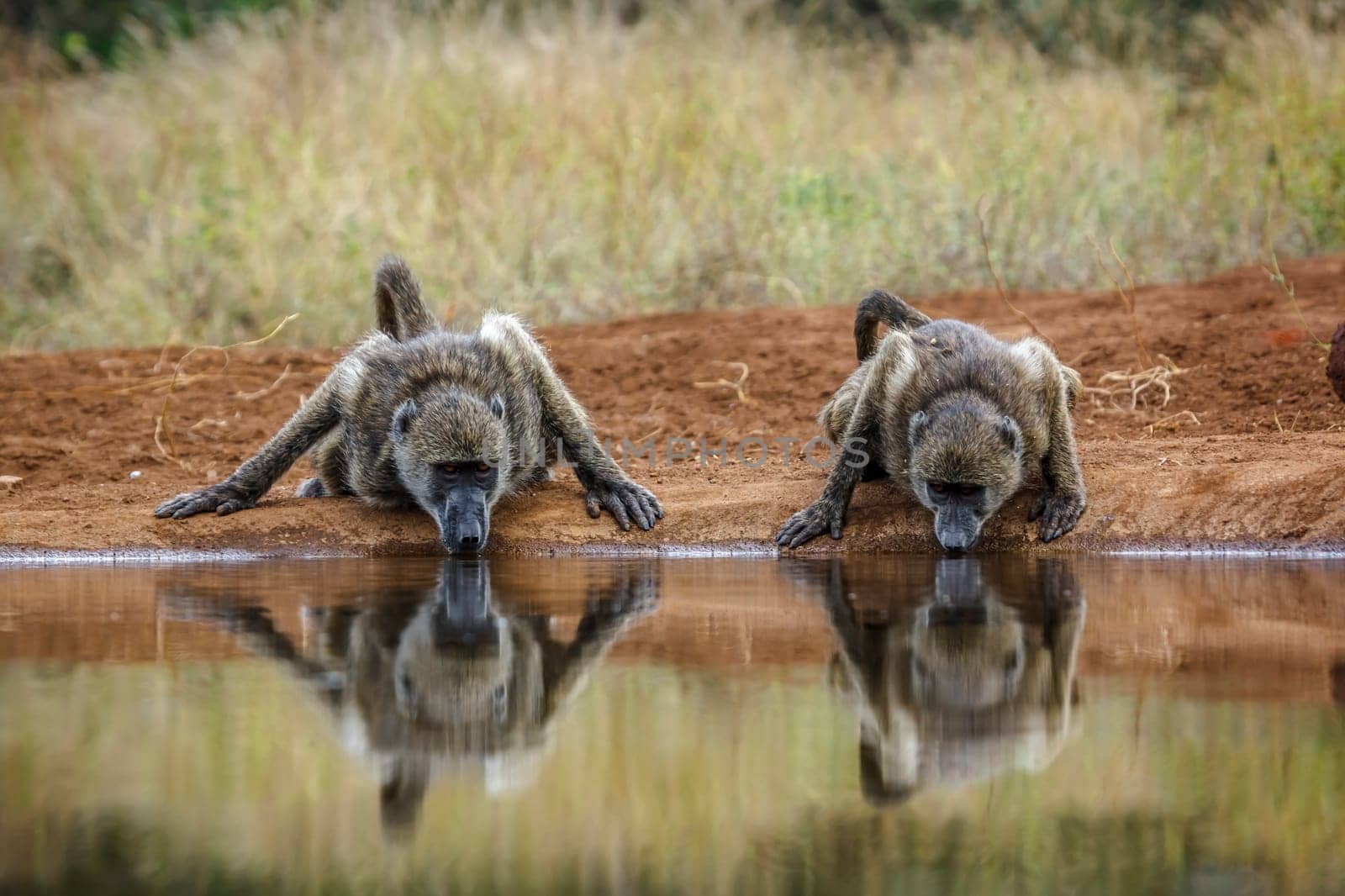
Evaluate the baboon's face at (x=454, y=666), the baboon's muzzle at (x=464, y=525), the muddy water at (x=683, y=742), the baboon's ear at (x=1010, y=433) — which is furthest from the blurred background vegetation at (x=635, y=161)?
the baboon's face at (x=454, y=666)

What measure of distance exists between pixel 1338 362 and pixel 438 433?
4234 mm

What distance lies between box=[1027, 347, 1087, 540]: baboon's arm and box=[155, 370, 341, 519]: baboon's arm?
10.6 feet

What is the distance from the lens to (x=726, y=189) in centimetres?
1277

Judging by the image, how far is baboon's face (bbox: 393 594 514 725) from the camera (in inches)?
150

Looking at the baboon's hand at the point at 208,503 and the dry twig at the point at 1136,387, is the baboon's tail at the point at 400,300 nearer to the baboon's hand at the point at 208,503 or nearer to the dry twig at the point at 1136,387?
the baboon's hand at the point at 208,503

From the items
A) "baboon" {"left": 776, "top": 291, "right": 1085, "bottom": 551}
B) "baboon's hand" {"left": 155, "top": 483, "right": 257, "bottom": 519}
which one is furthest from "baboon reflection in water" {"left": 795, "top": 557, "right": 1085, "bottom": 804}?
"baboon's hand" {"left": 155, "top": 483, "right": 257, "bottom": 519}

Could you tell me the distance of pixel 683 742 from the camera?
11.4 feet

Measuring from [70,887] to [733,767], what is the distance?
1294mm

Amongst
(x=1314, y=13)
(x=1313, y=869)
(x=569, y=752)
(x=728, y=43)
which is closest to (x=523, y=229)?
(x=728, y=43)

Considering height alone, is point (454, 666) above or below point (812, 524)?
below

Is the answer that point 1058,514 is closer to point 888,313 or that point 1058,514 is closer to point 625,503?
point 888,313

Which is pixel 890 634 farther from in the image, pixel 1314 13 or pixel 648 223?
pixel 1314 13

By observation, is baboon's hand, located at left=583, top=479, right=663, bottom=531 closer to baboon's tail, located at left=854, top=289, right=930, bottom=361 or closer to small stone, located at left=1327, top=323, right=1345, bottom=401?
baboon's tail, located at left=854, top=289, right=930, bottom=361

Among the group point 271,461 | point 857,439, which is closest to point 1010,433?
point 857,439
